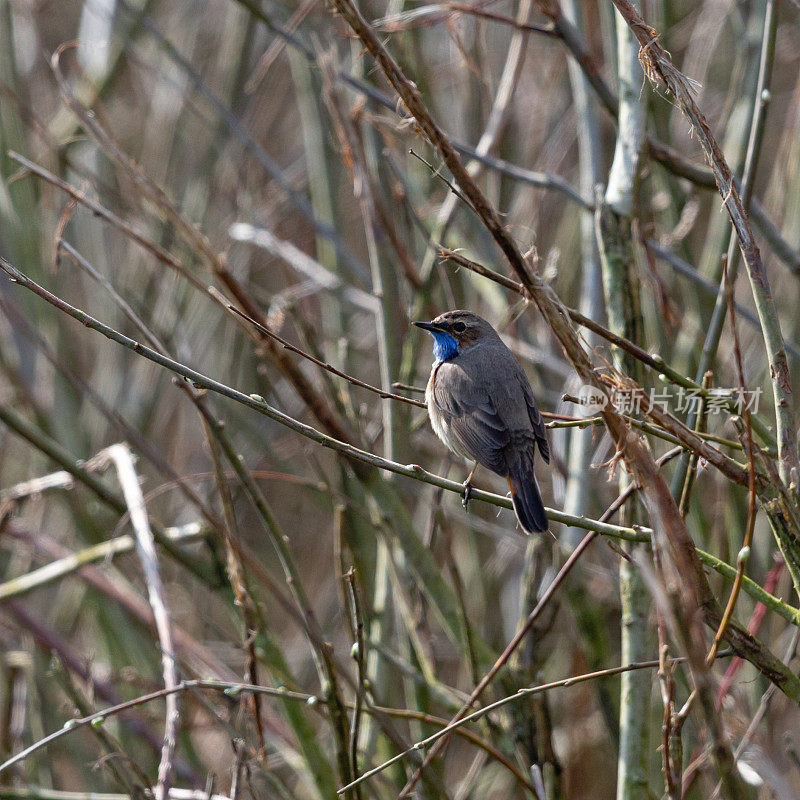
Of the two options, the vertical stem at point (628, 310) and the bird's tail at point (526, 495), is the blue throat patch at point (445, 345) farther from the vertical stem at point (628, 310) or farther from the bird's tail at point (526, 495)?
the vertical stem at point (628, 310)

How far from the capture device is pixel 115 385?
19.5 ft

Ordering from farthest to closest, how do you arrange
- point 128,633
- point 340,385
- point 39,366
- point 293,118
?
1. point 293,118
2. point 39,366
3. point 128,633
4. point 340,385

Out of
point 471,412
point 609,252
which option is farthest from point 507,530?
point 609,252

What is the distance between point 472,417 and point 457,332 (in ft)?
1.49

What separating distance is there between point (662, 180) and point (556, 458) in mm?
1571

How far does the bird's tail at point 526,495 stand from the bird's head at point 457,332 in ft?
2.12

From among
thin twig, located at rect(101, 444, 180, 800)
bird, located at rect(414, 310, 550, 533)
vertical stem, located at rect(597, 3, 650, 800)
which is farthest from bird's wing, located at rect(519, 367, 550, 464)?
thin twig, located at rect(101, 444, 180, 800)

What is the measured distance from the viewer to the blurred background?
340cm

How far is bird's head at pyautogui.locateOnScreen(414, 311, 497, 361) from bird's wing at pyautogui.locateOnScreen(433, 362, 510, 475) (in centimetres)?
16

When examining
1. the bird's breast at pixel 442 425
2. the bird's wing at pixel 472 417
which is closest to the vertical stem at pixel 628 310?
the bird's wing at pixel 472 417

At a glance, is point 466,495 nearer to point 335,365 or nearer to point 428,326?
point 428,326

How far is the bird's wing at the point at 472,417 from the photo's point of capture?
3.57m

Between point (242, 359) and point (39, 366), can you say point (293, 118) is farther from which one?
point (39, 366)

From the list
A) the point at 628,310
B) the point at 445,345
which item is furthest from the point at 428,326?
the point at 628,310
